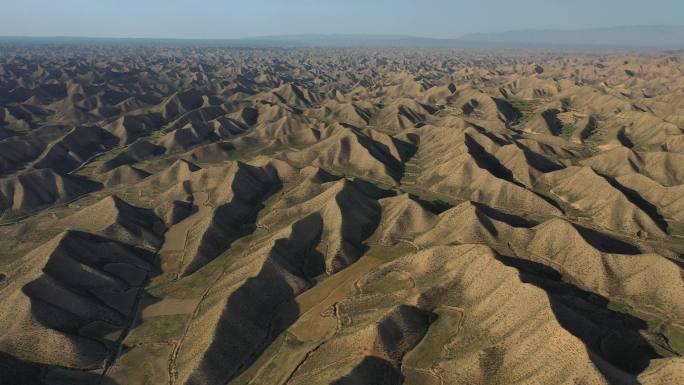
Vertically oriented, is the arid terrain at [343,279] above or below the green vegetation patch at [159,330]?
above

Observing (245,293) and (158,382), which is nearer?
(158,382)

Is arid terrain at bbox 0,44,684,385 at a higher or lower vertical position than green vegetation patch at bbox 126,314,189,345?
higher

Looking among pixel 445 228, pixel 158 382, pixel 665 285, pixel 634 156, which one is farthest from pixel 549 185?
pixel 158 382

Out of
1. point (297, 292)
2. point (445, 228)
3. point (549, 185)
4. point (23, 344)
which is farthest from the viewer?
point (549, 185)

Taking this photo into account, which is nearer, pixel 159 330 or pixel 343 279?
pixel 159 330

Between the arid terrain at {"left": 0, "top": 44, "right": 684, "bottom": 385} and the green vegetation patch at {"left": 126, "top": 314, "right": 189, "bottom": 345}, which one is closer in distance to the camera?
the arid terrain at {"left": 0, "top": 44, "right": 684, "bottom": 385}

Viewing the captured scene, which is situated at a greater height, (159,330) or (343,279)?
(159,330)

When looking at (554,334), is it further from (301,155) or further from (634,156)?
(301,155)

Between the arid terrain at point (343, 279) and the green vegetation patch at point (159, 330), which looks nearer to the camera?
the arid terrain at point (343, 279)

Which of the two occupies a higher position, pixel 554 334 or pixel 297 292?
pixel 554 334

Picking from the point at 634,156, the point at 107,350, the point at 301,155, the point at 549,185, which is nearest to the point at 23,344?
the point at 107,350

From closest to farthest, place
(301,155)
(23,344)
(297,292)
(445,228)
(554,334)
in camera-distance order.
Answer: (554,334)
(23,344)
(297,292)
(445,228)
(301,155)
